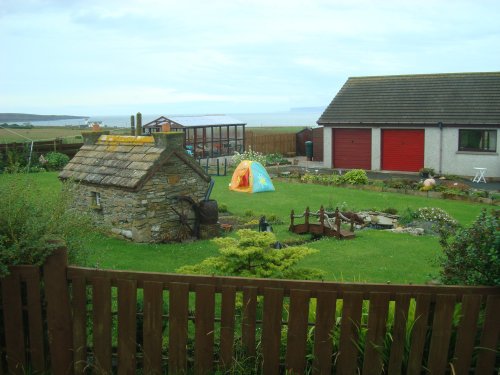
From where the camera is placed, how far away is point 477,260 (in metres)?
5.86

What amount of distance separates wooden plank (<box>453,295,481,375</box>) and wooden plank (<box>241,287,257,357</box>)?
6.37 feet

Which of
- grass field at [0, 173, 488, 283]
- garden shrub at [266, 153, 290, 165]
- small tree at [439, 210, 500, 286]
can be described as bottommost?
grass field at [0, 173, 488, 283]

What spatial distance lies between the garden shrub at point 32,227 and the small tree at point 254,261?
2.00m

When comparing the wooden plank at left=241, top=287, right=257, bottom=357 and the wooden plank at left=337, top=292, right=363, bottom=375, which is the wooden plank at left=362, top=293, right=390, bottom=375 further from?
the wooden plank at left=241, top=287, right=257, bottom=357

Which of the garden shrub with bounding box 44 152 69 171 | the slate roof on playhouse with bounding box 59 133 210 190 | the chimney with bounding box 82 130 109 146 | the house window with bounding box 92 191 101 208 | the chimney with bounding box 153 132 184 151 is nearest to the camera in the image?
the slate roof on playhouse with bounding box 59 133 210 190

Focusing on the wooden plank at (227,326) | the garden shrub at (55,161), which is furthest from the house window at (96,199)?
the garden shrub at (55,161)

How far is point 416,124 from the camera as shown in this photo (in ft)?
112

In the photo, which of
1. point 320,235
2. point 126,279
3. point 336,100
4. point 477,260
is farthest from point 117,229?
point 336,100

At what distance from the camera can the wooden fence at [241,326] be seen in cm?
561

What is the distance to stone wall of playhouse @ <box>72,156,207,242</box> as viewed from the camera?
636 inches

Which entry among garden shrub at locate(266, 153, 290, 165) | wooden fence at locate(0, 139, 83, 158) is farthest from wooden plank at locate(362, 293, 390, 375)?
garden shrub at locate(266, 153, 290, 165)

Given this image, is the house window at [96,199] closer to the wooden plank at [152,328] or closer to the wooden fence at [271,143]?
the wooden plank at [152,328]

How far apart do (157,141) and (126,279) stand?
11.4 m

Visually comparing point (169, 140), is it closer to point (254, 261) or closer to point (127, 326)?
point (254, 261)
